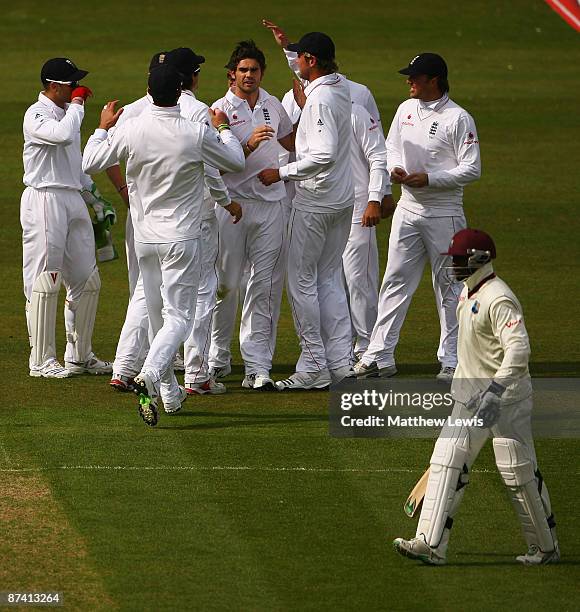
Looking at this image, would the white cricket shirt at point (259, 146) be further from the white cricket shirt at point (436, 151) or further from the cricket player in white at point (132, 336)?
the white cricket shirt at point (436, 151)

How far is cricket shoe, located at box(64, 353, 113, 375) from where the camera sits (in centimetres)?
1168

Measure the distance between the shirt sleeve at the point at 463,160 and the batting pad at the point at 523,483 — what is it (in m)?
4.05

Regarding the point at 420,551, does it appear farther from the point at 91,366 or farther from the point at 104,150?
the point at 91,366

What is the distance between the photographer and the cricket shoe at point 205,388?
11.0 meters

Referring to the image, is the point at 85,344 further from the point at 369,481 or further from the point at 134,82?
the point at 134,82

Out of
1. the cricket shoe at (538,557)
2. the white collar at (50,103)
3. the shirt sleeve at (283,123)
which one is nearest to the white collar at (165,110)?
the shirt sleeve at (283,123)

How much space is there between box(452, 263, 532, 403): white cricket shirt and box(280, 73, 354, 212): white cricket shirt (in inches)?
132

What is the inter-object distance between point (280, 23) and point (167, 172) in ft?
69.5

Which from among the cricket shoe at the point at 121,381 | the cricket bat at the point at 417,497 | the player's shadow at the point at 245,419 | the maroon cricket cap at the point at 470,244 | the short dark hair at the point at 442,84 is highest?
the maroon cricket cap at the point at 470,244

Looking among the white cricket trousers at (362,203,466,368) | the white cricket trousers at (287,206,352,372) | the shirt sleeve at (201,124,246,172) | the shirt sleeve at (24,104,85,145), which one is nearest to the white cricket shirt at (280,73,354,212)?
the white cricket trousers at (287,206,352,372)

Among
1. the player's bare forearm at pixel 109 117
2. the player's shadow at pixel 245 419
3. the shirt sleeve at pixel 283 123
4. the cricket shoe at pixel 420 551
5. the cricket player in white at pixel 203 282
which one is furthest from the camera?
the shirt sleeve at pixel 283 123

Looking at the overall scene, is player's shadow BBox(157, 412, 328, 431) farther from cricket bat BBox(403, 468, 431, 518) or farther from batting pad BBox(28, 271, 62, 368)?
cricket bat BBox(403, 468, 431, 518)

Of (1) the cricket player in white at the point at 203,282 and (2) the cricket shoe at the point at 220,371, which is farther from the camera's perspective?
(2) the cricket shoe at the point at 220,371

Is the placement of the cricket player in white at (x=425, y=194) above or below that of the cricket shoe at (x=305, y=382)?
above
